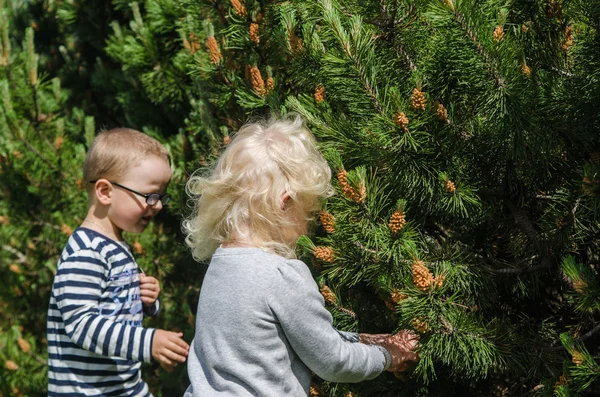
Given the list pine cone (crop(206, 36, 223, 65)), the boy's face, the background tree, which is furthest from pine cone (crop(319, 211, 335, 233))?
the boy's face

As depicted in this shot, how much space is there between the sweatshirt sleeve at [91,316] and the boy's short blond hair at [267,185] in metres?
0.60

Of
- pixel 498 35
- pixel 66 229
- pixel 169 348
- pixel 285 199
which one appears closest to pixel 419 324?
pixel 285 199

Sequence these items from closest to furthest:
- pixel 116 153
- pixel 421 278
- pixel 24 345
A: 1. pixel 421 278
2. pixel 116 153
3. pixel 24 345

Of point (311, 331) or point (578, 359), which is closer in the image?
point (578, 359)

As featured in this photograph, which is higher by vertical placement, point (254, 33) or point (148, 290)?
point (254, 33)

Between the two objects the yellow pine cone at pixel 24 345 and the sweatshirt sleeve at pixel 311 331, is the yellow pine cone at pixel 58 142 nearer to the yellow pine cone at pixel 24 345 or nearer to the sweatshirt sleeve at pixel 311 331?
the yellow pine cone at pixel 24 345

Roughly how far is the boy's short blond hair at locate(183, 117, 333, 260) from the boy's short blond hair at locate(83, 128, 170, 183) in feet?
2.42

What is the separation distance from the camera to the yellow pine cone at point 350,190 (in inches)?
75.0

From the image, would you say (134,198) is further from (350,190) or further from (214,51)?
(350,190)

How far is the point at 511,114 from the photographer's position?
A: 1.77 m

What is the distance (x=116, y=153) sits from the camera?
2703 mm

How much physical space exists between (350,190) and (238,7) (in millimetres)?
893

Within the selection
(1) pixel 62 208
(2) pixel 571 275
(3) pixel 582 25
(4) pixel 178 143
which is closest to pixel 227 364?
(2) pixel 571 275

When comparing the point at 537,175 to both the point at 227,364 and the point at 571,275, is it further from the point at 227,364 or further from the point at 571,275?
the point at 227,364
